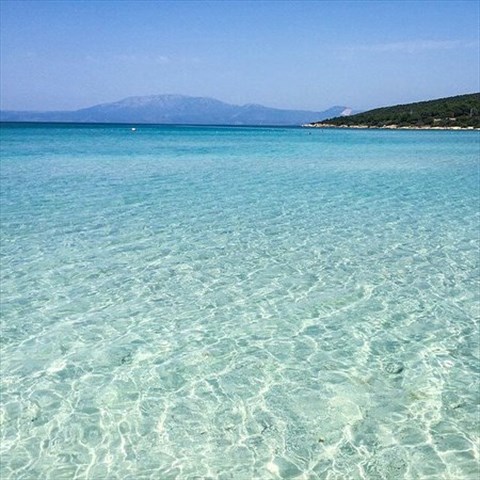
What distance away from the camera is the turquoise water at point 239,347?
16.3 ft

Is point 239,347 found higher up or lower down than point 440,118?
higher up

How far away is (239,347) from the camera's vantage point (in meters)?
7.07

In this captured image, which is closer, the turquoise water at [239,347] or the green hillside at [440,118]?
the turquoise water at [239,347]

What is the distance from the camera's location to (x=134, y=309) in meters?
8.33

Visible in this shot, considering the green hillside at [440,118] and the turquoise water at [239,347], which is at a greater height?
the turquoise water at [239,347]

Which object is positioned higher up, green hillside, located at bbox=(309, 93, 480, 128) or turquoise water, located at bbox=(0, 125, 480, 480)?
turquoise water, located at bbox=(0, 125, 480, 480)

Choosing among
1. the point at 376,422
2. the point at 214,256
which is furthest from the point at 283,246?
the point at 376,422

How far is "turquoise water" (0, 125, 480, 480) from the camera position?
496 centimetres

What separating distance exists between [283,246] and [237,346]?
5.14 meters

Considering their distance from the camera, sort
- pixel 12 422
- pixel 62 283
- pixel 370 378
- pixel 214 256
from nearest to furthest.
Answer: pixel 12 422 < pixel 370 378 < pixel 62 283 < pixel 214 256

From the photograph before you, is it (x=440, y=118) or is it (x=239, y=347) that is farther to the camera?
(x=440, y=118)

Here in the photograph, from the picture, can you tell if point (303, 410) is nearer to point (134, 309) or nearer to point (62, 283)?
point (134, 309)

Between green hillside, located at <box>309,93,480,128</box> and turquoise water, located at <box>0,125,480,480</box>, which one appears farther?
green hillside, located at <box>309,93,480,128</box>

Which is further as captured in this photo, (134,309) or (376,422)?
(134,309)
